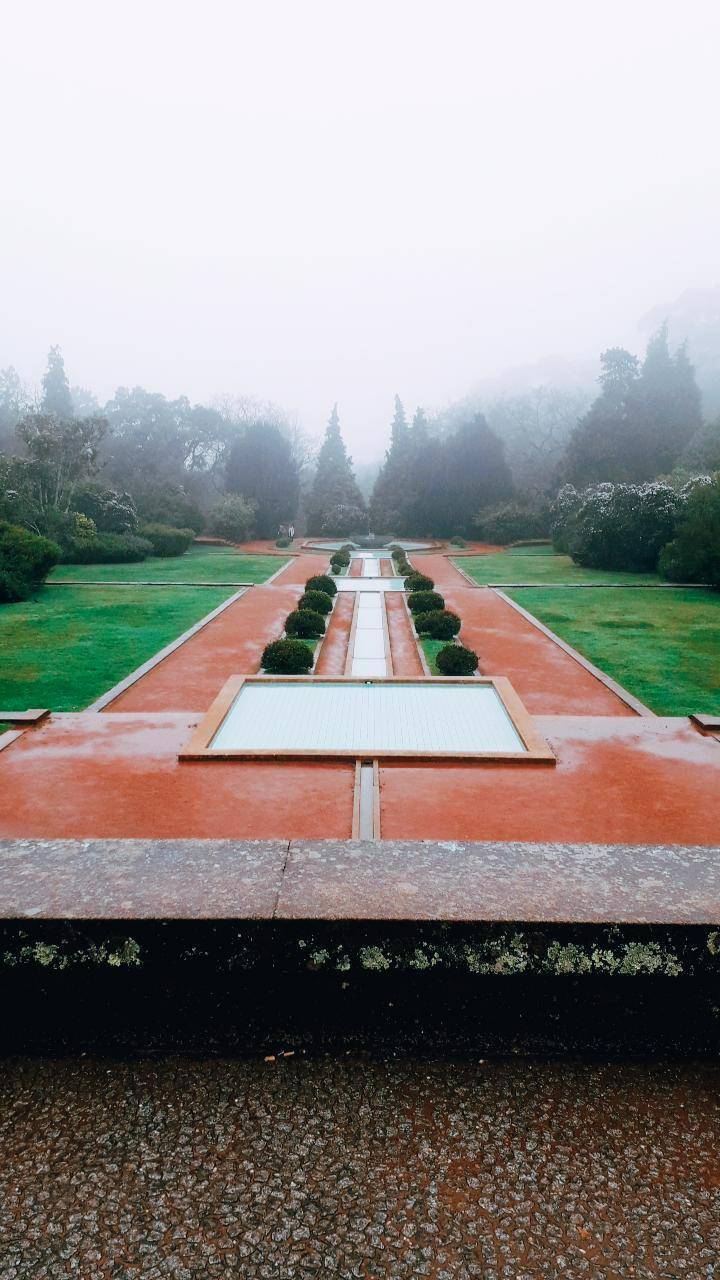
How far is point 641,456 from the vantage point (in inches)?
1657

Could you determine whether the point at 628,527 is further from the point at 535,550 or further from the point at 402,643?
the point at 402,643

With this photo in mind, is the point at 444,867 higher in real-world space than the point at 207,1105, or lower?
higher

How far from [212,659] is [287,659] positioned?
1970mm

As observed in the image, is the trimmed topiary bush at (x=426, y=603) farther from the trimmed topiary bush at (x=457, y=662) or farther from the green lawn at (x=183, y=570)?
the green lawn at (x=183, y=570)

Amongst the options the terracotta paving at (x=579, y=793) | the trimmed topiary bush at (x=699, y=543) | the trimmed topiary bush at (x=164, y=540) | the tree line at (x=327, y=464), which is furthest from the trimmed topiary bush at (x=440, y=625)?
the trimmed topiary bush at (x=164, y=540)

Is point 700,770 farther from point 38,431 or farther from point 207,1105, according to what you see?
point 38,431

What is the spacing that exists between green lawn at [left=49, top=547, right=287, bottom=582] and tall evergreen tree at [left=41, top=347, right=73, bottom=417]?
27432 mm

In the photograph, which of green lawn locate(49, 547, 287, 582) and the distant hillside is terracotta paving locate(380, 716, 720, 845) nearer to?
green lawn locate(49, 547, 287, 582)

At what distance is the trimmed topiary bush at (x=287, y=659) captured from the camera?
1104 centimetres

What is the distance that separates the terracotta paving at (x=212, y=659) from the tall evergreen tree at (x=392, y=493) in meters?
27.8

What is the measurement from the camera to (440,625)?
1415cm

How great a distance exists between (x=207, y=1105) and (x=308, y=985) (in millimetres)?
390

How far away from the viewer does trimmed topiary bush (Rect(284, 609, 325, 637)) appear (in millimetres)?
13984

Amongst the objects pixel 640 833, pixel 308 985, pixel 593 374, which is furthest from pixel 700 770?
pixel 593 374
